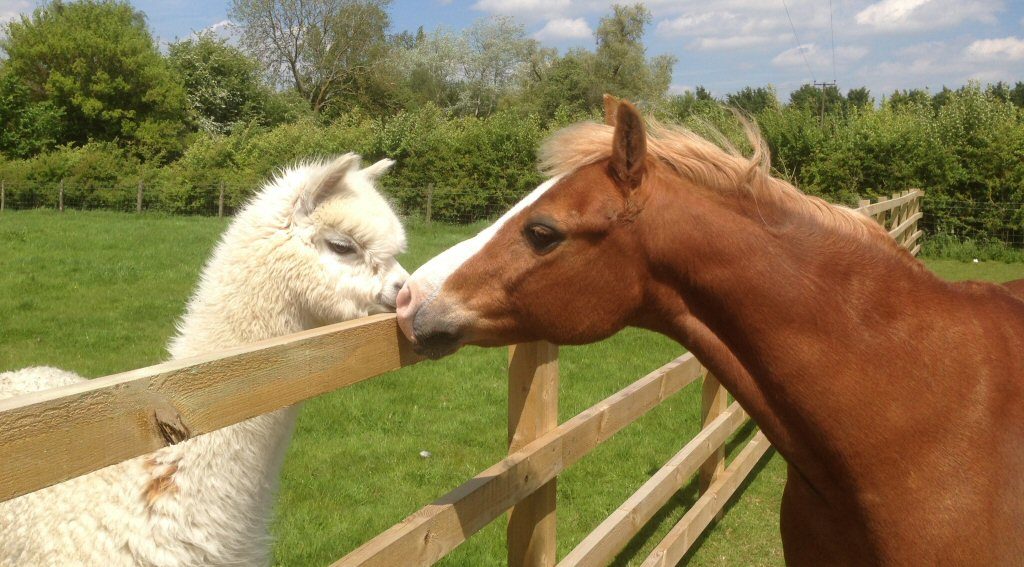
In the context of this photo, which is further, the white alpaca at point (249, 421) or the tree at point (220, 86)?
the tree at point (220, 86)

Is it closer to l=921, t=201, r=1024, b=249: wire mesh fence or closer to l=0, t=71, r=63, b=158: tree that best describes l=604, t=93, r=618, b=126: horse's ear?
l=921, t=201, r=1024, b=249: wire mesh fence

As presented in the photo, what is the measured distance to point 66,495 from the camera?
2236mm

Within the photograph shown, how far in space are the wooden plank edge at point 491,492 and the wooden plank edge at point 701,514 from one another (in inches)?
29.6

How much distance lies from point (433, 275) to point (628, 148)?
2.14 feet

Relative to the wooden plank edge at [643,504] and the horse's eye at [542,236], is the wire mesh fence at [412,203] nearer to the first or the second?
the wooden plank edge at [643,504]

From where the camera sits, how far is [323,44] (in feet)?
140

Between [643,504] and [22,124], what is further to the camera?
[22,124]

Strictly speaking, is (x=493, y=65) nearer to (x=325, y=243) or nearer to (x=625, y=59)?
(x=625, y=59)

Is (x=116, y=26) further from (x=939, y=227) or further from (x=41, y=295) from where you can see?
(x=939, y=227)

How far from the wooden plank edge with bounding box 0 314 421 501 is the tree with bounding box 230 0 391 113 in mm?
42101

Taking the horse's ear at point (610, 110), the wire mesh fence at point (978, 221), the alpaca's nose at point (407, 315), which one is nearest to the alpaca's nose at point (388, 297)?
the alpaca's nose at point (407, 315)

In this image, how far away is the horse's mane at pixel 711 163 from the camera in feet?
6.81

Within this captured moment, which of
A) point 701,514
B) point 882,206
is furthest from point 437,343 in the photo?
point 882,206

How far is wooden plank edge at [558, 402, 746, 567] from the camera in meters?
2.97
